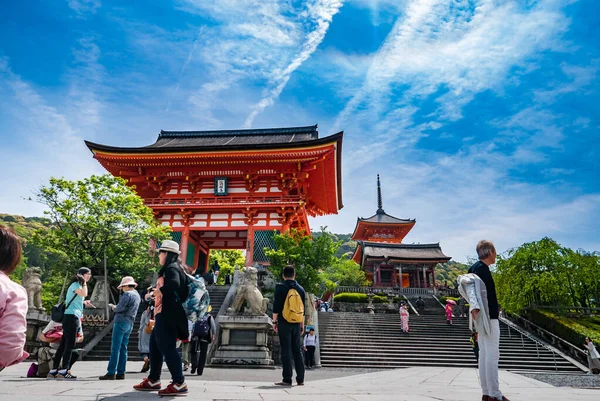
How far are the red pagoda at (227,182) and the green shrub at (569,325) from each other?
12341mm

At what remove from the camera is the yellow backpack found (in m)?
5.11

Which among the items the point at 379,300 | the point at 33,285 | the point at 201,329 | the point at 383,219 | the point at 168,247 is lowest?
the point at 201,329

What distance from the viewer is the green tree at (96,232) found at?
1404 cm

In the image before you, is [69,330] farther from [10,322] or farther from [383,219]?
[383,219]

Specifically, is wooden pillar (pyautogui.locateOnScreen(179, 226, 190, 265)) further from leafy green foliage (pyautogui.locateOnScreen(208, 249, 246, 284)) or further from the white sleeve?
the white sleeve

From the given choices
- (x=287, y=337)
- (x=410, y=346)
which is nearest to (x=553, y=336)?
(x=410, y=346)

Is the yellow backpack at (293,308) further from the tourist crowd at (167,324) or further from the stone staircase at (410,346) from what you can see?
the stone staircase at (410,346)

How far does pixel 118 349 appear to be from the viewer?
17.9 feet

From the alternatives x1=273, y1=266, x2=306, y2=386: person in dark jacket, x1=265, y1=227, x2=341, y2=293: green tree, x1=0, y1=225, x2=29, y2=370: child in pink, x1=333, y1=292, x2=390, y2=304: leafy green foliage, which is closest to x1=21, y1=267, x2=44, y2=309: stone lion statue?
x1=265, y1=227, x2=341, y2=293: green tree

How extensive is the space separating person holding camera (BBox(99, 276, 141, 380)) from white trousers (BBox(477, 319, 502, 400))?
15.0ft

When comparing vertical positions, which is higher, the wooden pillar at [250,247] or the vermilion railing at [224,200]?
the vermilion railing at [224,200]

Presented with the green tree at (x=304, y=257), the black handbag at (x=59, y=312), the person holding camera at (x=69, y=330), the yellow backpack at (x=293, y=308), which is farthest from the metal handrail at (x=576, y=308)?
the black handbag at (x=59, y=312)

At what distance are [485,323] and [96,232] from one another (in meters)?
14.0

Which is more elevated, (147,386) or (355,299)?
(355,299)
